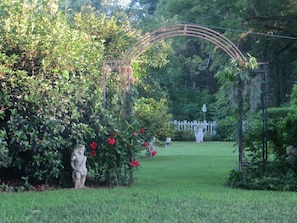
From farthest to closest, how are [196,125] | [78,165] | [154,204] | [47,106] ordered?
[196,125], [47,106], [78,165], [154,204]

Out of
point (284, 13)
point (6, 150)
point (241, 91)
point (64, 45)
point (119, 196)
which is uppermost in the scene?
point (284, 13)

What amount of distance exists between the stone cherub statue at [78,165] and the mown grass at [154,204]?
0.27 m

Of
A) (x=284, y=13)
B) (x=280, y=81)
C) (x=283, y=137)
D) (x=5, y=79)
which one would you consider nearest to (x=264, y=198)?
(x=283, y=137)

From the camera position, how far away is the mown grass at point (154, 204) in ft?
14.8

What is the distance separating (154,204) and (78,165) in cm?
183

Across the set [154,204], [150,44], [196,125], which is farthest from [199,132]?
[154,204]

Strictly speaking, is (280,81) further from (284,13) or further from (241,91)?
(241,91)

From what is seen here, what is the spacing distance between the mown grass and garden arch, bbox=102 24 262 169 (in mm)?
1631

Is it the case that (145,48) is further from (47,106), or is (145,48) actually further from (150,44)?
(47,106)

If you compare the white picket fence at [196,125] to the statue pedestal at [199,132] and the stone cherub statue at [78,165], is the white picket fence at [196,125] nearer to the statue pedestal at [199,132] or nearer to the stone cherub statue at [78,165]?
the statue pedestal at [199,132]

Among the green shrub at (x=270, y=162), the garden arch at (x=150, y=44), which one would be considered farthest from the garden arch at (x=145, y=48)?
the green shrub at (x=270, y=162)

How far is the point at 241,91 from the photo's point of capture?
7.84m

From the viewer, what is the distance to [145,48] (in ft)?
26.5

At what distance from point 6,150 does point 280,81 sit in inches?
705
